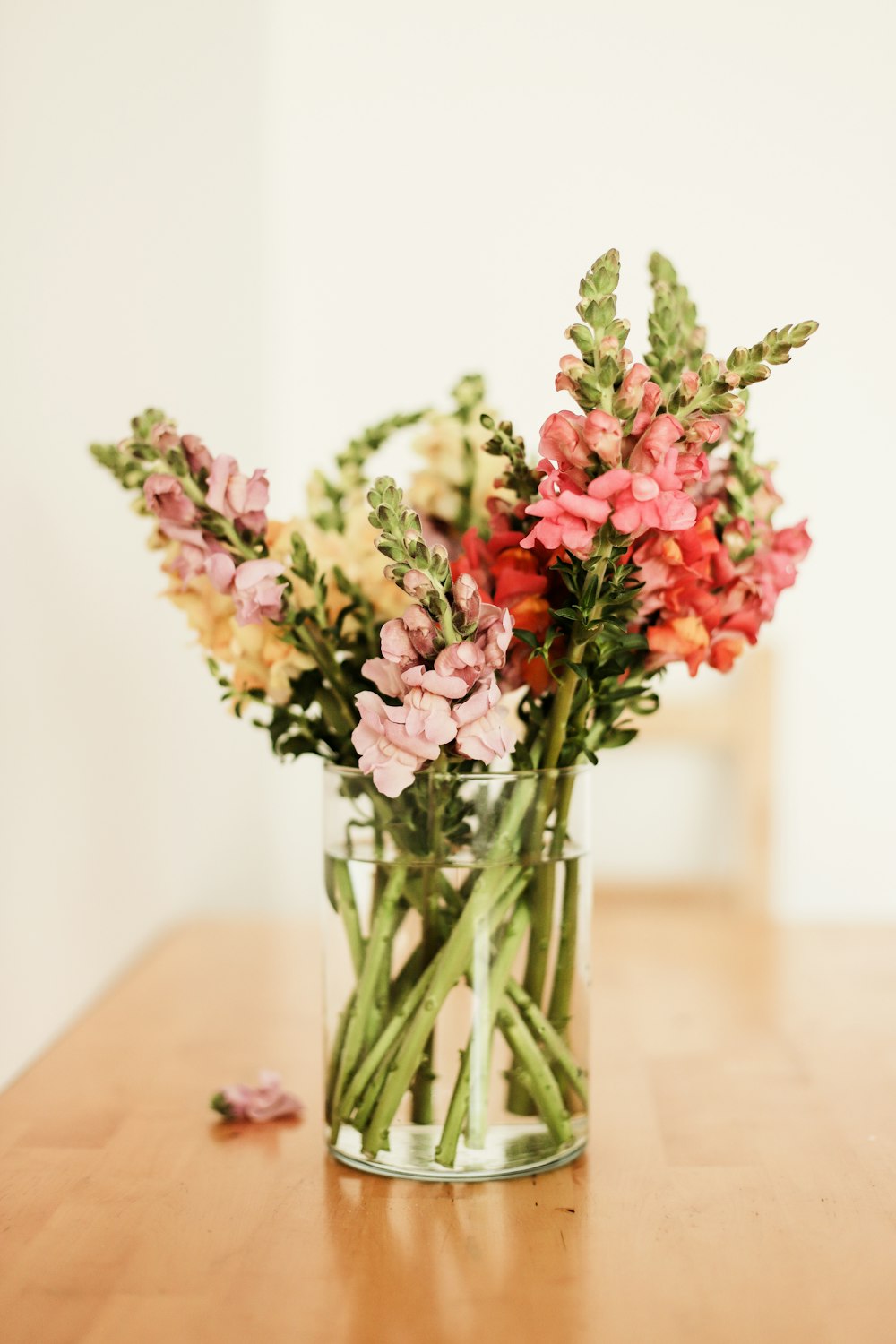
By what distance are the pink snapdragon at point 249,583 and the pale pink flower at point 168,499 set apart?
3cm

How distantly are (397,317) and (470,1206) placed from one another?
184 cm

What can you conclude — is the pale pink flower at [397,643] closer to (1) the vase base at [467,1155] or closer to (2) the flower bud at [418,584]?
(2) the flower bud at [418,584]

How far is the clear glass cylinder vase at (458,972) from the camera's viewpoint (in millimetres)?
651

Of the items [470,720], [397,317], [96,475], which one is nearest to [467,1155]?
[470,720]

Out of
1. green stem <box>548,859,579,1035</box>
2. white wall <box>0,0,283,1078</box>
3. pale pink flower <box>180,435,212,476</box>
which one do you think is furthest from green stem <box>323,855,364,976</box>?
white wall <box>0,0,283,1078</box>

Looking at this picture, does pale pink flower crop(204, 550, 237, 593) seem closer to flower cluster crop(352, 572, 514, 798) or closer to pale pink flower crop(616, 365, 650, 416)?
flower cluster crop(352, 572, 514, 798)

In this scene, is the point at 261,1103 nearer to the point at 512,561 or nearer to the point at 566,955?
the point at 566,955

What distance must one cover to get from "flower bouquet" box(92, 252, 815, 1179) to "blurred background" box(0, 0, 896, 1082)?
0.37m

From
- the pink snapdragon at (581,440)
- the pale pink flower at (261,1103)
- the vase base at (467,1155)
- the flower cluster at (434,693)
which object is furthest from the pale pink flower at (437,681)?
the pale pink flower at (261,1103)

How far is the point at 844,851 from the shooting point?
8.07 ft

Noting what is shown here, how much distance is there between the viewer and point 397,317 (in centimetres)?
226

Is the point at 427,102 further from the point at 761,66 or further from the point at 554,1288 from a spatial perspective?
the point at 554,1288

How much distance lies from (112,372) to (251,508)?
0.59 metres

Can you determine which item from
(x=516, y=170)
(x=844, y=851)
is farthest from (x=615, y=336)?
(x=844, y=851)
